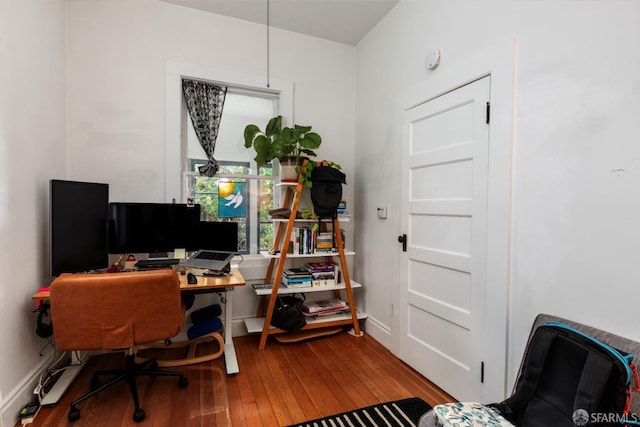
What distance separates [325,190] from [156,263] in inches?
59.6

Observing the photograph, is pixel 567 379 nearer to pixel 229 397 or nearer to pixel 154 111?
pixel 229 397

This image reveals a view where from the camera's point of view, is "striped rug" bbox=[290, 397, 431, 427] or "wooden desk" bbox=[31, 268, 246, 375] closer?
"striped rug" bbox=[290, 397, 431, 427]

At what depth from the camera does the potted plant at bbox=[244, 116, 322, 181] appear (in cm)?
265

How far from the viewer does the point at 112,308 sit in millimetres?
1644

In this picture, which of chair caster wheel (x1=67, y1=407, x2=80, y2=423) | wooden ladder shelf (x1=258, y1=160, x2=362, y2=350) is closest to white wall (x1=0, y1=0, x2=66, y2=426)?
chair caster wheel (x1=67, y1=407, x2=80, y2=423)

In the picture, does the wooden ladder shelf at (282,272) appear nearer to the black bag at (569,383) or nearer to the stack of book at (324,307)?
the stack of book at (324,307)

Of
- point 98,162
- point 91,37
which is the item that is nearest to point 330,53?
point 91,37

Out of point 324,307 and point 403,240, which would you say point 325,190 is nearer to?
point 403,240

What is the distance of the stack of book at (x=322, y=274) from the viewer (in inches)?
114

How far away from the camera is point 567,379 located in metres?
1.12

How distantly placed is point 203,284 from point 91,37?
7.25 ft

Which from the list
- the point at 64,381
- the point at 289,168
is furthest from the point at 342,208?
the point at 64,381

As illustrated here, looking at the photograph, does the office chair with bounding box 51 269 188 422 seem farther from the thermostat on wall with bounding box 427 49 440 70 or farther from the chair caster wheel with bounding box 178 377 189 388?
the thermostat on wall with bounding box 427 49 440 70

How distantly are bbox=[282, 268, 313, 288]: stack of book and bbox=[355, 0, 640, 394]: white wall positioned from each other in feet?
5.50
